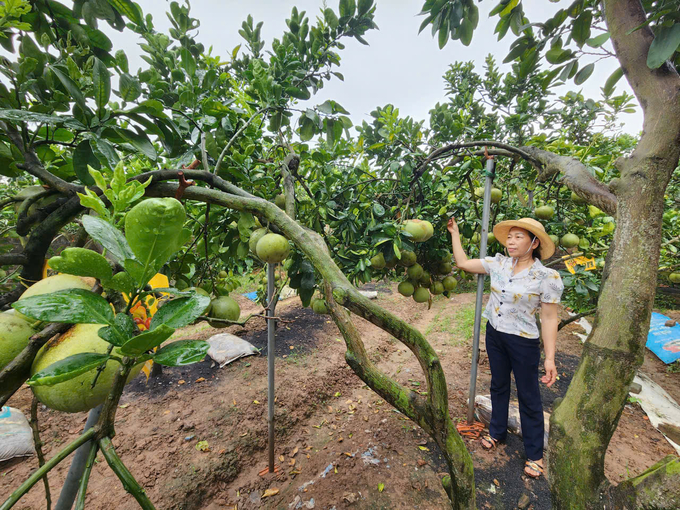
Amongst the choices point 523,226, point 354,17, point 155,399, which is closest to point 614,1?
point 354,17

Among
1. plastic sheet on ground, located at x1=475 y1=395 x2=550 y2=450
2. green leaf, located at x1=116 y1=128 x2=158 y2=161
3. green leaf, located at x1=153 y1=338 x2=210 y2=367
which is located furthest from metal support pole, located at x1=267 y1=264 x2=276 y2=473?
plastic sheet on ground, located at x1=475 y1=395 x2=550 y2=450

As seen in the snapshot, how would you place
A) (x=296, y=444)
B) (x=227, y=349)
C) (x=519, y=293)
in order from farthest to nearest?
(x=227, y=349)
(x=296, y=444)
(x=519, y=293)

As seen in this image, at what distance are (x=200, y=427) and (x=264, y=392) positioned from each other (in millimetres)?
807

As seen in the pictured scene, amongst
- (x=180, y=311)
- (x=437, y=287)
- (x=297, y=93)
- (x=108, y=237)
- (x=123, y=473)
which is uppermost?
(x=297, y=93)

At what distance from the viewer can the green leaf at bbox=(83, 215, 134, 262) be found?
46cm

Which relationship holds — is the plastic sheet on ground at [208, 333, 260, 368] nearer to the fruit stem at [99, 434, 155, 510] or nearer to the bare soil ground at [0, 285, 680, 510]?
the bare soil ground at [0, 285, 680, 510]

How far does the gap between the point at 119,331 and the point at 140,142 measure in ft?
2.42

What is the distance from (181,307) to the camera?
50 cm

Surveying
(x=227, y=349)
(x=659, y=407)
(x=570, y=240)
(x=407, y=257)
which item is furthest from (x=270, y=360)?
(x=659, y=407)

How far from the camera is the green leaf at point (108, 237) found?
0.46 meters

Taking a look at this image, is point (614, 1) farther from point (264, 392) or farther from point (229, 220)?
point (264, 392)

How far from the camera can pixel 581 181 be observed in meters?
1.28

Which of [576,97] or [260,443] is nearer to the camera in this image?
[260,443]

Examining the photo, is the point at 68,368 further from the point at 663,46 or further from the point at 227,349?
the point at 227,349
